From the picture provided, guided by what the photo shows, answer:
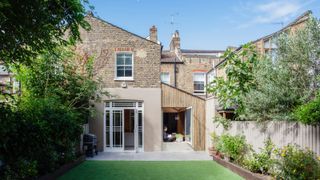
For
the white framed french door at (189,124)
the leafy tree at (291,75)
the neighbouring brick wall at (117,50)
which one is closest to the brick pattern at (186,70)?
the white framed french door at (189,124)

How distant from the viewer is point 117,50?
1759 centimetres

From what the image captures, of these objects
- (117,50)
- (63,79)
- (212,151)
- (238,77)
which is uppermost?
(117,50)

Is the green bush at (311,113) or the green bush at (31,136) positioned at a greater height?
the green bush at (311,113)

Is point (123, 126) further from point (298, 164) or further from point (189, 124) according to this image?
point (298, 164)

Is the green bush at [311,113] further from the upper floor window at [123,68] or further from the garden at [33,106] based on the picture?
the upper floor window at [123,68]

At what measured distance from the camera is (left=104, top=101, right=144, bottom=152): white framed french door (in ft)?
56.5

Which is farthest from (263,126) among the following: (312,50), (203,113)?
(203,113)

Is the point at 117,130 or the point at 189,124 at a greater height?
the point at 189,124

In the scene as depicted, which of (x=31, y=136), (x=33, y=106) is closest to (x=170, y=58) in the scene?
(x=33, y=106)

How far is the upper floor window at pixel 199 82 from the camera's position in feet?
79.5

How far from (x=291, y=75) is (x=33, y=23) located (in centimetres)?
675

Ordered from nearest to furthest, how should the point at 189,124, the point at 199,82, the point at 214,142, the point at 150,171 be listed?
the point at 150,171 → the point at 214,142 → the point at 189,124 → the point at 199,82

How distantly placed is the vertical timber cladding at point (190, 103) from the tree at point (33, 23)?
10276 millimetres

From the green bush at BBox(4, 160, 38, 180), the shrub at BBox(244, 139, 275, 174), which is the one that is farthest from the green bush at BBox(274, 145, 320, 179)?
the green bush at BBox(4, 160, 38, 180)
